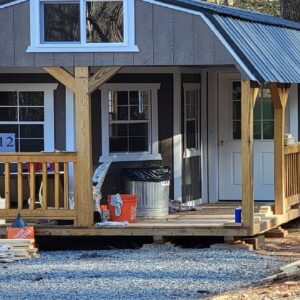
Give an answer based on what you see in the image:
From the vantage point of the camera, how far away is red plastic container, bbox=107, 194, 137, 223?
14945 millimetres

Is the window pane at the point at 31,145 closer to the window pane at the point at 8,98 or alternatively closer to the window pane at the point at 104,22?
the window pane at the point at 8,98

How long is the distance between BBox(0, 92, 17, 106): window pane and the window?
3939 mm

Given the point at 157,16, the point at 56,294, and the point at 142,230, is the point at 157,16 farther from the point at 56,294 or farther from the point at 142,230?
the point at 56,294

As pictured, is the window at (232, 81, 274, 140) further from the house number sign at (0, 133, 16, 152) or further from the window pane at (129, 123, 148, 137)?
the house number sign at (0, 133, 16, 152)

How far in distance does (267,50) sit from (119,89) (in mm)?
2727

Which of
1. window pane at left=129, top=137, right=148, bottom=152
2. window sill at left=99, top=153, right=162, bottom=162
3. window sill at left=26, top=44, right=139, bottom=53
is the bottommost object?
window sill at left=99, top=153, right=162, bottom=162

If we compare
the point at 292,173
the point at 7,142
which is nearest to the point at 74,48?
the point at 7,142

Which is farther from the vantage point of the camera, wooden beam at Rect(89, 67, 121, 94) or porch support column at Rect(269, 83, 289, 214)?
porch support column at Rect(269, 83, 289, 214)

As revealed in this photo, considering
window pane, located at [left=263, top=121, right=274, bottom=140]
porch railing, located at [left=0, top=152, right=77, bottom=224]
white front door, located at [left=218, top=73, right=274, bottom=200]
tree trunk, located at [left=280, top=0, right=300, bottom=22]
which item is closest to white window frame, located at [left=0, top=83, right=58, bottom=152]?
porch railing, located at [left=0, top=152, right=77, bottom=224]

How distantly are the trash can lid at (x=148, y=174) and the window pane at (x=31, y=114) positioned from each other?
1603 mm

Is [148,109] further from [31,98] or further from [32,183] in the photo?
[32,183]

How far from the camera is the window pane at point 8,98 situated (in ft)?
53.3

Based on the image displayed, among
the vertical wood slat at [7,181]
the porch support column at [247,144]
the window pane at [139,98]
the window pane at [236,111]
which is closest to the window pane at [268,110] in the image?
the window pane at [236,111]

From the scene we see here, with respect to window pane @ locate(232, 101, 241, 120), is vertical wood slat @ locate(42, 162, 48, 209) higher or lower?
lower
